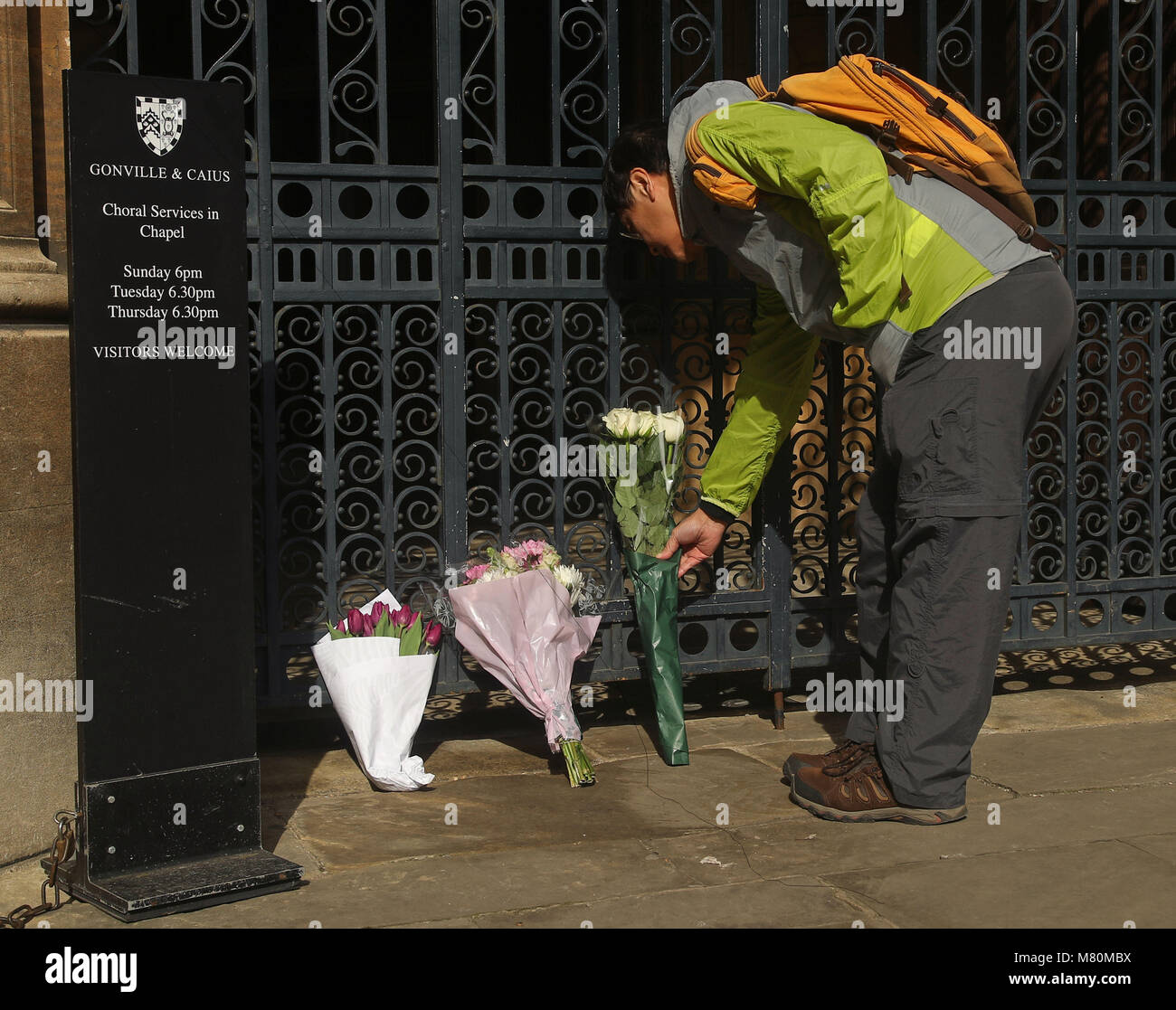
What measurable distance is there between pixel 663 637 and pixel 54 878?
213 cm

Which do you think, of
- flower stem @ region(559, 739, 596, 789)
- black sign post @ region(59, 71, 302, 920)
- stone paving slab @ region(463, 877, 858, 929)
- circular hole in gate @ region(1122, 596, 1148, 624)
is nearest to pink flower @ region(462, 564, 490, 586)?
flower stem @ region(559, 739, 596, 789)

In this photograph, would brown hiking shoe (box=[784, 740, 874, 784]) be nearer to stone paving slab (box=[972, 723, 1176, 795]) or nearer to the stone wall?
stone paving slab (box=[972, 723, 1176, 795])

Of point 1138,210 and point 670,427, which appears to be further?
point 1138,210

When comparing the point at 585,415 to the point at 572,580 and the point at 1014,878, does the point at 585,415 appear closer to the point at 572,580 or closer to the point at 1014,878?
the point at 572,580

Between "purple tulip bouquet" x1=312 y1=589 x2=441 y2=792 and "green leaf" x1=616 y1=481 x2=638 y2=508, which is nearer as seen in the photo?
"purple tulip bouquet" x1=312 y1=589 x2=441 y2=792

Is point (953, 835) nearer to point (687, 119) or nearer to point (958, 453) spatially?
point (958, 453)

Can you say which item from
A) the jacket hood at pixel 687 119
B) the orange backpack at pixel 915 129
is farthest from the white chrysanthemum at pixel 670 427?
the orange backpack at pixel 915 129

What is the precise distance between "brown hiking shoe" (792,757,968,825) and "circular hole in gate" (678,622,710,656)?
1.16 m

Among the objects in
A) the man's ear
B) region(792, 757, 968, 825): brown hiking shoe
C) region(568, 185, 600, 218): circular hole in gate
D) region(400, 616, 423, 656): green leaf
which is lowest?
region(792, 757, 968, 825): brown hiking shoe

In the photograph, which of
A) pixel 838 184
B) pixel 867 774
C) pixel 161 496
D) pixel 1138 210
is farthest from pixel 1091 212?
pixel 161 496

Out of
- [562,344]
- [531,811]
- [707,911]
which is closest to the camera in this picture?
[707,911]

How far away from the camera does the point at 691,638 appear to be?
5.51 meters

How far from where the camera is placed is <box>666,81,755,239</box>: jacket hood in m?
4.44

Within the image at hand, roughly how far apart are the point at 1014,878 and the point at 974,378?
1.37 meters
